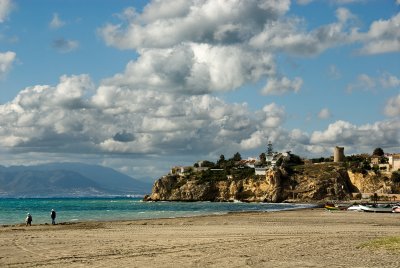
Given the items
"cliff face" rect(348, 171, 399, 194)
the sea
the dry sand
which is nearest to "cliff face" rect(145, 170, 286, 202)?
"cliff face" rect(348, 171, 399, 194)

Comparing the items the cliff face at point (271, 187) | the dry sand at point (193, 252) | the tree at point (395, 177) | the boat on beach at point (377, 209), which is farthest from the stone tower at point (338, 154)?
the dry sand at point (193, 252)

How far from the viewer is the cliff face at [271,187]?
14475 centimetres

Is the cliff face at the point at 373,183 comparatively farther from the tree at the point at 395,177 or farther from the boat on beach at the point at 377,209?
the boat on beach at the point at 377,209

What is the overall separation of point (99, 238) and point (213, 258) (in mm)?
11287

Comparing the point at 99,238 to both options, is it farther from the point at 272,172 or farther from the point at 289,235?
the point at 272,172

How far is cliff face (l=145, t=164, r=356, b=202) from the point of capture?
475 ft

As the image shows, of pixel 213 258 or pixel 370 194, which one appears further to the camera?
pixel 370 194

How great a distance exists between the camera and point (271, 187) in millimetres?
149750

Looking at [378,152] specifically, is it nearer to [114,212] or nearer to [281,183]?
[281,183]

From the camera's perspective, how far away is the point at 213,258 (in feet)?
70.1

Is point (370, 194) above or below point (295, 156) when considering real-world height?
below

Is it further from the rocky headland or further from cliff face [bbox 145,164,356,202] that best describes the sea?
the rocky headland

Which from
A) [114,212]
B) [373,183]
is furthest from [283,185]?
[114,212]

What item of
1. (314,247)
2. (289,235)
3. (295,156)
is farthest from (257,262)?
(295,156)
